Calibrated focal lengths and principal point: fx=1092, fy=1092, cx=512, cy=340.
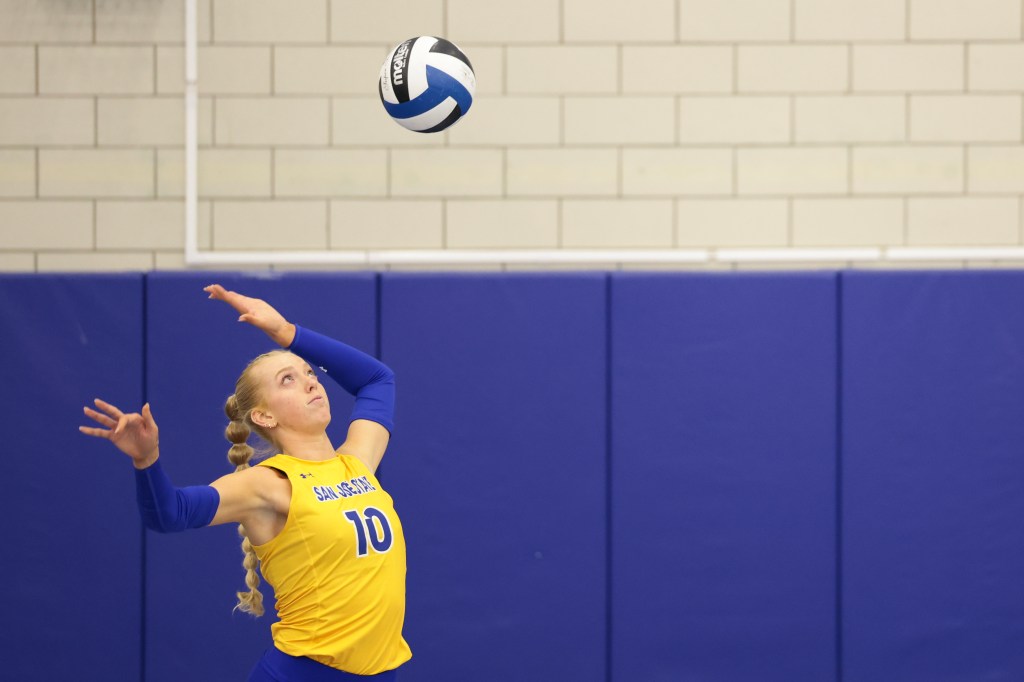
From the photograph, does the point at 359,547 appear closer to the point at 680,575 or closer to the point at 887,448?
the point at 680,575

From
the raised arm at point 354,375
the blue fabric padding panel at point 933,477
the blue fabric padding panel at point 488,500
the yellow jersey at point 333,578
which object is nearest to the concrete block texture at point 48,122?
the blue fabric padding panel at point 488,500

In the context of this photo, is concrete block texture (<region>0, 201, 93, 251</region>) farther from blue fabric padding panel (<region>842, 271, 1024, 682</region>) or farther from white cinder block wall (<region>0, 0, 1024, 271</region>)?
blue fabric padding panel (<region>842, 271, 1024, 682</region>)

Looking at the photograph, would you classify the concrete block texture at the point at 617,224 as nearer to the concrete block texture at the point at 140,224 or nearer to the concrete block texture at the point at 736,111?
the concrete block texture at the point at 736,111

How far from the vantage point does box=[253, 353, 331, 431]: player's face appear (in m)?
2.82

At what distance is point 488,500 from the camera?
170 inches

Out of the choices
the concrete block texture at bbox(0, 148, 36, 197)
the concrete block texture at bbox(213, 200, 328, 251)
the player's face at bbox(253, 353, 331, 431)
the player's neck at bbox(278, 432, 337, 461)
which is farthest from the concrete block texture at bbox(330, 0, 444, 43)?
the player's neck at bbox(278, 432, 337, 461)

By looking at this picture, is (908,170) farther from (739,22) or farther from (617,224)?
(617,224)

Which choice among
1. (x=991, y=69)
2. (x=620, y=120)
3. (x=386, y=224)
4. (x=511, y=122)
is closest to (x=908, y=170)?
(x=991, y=69)

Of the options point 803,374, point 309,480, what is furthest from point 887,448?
point 309,480

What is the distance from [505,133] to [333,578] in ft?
7.78

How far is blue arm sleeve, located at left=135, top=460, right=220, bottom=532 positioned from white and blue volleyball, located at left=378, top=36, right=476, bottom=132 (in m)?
1.45

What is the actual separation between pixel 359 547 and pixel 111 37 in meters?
2.84

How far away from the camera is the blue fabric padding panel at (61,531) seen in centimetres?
431

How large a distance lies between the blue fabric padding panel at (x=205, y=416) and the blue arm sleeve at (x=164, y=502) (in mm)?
1804
